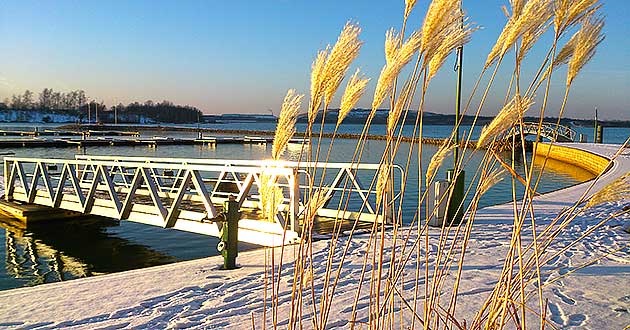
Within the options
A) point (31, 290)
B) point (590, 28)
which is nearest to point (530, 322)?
point (590, 28)

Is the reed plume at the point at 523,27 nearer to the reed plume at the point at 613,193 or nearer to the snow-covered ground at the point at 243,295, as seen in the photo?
the reed plume at the point at 613,193

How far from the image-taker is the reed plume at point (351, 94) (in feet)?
5.37

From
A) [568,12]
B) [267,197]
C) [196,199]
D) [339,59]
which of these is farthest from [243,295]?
[196,199]

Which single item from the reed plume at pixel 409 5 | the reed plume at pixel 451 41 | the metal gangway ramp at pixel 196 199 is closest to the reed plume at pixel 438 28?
the reed plume at pixel 451 41

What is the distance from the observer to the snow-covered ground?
3.37 meters

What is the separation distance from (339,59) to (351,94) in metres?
0.17

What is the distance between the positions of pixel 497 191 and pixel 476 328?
494 inches

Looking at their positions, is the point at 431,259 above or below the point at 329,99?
below

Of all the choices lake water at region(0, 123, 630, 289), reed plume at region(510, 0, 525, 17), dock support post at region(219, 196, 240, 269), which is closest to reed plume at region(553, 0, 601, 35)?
reed plume at region(510, 0, 525, 17)

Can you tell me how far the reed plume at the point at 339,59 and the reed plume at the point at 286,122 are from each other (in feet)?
0.75

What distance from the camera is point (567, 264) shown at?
4.54 metres

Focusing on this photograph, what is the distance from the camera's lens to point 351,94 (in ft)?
5.40

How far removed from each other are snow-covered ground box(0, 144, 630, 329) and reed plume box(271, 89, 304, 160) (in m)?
1.30

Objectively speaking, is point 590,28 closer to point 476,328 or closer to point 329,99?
point 329,99
